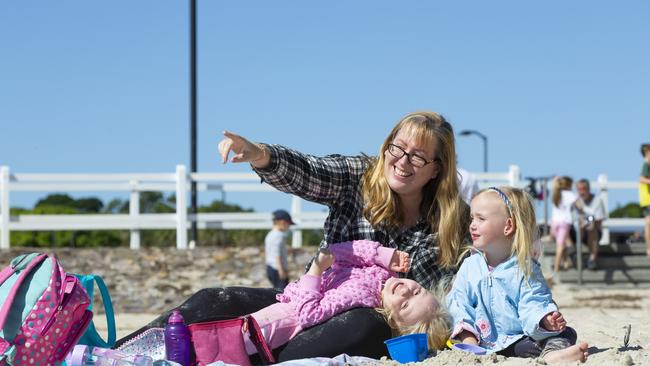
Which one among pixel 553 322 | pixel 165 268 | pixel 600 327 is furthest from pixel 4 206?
pixel 553 322

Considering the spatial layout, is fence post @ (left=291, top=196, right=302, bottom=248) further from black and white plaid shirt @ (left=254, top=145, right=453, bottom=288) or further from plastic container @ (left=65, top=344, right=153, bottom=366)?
plastic container @ (left=65, top=344, right=153, bottom=366)

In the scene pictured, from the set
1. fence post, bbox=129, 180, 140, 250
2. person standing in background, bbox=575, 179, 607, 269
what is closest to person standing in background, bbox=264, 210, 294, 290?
fence post, bbox=129, 180, 140, 250

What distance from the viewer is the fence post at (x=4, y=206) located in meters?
13.6

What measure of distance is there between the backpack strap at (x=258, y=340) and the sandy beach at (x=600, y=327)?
1.79ft

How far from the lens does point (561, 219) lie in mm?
13602

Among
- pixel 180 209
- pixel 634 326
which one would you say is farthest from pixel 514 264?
pixel 180 209

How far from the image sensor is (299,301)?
4.41 meters

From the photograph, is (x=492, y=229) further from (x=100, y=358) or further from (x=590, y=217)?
(x=590, y=217)

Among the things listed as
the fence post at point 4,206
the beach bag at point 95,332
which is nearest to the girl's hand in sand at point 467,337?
the beach bag at point 95,332

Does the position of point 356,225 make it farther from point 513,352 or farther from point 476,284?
point 513,352

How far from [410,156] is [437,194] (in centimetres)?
27

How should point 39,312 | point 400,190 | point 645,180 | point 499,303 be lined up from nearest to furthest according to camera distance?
point 39,312 → point 499,303 → point 400,190 → point 645,180

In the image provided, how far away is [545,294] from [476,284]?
0.33m

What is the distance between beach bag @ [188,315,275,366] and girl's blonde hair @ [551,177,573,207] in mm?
10200
